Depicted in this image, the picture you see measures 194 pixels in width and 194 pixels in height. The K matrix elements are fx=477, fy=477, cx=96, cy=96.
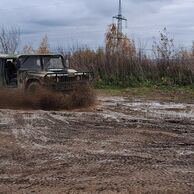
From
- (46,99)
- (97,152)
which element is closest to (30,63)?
(46,99)

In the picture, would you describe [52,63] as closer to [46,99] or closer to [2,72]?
[2,72]

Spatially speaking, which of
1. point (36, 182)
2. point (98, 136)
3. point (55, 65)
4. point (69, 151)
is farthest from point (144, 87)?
point (36, 182)

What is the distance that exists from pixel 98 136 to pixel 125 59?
15298 mm

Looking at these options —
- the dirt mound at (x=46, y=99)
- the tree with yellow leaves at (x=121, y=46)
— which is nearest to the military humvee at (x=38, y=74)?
the dirt mound at (x=46, y=99)

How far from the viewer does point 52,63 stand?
52.3 feet

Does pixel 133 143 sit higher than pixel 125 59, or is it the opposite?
pixel 125 59

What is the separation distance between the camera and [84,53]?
1034 inches

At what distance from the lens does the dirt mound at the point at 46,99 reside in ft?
47.1

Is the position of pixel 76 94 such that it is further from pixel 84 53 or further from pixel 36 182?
pixel 84 53

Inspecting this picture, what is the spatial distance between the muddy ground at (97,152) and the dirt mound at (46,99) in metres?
0.99

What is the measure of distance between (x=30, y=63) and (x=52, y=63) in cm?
82

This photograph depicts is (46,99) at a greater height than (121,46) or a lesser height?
lesser

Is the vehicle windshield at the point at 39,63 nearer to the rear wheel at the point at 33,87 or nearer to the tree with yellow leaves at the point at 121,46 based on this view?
the rear wheel at the point at 33,87

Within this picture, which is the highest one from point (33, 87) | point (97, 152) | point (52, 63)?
point (52, 63)
